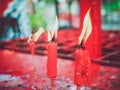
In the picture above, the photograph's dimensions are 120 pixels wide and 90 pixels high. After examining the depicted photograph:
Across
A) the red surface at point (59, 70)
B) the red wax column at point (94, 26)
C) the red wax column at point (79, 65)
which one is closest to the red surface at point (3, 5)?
the red surface at point (59, 70)

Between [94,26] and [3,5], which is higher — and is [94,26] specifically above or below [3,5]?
Result: below

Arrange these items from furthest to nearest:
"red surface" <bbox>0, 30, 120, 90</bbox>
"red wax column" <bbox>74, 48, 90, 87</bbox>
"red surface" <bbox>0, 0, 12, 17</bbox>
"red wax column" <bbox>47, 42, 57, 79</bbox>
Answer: "red surface" <bbox>0, 0, 12, 17</bbox>
"red surface" <bbox>0, 30, 120, 90</bbox>
"red wax column" <bbox>47, 42, 57, 79</bbox>
"red wax column" <bbox>74, 48, 90, 87</bbox>

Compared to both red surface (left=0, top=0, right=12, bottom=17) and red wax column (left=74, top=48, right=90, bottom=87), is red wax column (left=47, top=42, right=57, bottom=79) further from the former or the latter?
red surface (left=0, top=0, right=12, bottom=17)

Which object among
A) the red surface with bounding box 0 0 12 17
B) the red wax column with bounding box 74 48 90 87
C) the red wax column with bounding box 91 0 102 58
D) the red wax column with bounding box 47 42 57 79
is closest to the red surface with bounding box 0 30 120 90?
the red wax column with bounding box 91 0 102 58

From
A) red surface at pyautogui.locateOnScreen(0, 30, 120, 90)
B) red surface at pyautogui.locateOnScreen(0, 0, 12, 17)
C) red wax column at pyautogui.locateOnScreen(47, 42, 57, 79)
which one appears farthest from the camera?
red surface at pyautogui.locateOnScreen(0, 0, 12, 17)

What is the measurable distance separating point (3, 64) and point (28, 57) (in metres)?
0.93

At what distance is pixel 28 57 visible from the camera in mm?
6453

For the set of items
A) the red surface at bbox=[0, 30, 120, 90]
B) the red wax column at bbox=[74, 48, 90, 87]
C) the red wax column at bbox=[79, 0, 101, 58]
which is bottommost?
the red surface at bbox=[0, 30, 120, 90]

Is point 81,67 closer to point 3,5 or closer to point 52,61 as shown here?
point 52,61

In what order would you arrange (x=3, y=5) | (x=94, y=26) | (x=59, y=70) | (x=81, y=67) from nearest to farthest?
(x=81, y=67) → (x=59, y=70) → (x=94, y=26) → (x=3, y=5)

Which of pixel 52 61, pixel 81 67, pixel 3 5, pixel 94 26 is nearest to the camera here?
pixel 81 67

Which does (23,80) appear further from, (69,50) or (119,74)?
(69,50)

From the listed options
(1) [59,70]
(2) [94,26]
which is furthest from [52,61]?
(2) [94,26]

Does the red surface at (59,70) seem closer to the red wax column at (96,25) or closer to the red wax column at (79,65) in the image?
the red wax column at (96,25)
